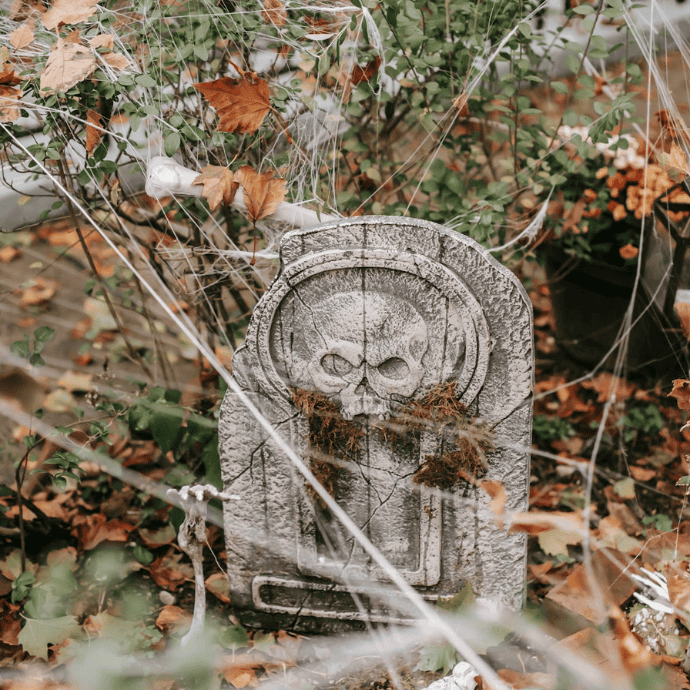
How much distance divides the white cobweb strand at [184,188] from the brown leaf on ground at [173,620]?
126cm

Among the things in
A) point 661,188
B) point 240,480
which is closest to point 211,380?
point 240,480

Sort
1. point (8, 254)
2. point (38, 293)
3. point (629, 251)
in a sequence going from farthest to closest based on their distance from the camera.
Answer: point (8, 254)
point (38, 293)
point (629, 251)

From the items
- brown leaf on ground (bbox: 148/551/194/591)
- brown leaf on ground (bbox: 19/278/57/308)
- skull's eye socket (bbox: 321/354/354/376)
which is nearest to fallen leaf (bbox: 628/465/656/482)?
skull's eye socket (bbox: 321/354/354/376)

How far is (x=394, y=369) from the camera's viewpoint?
1.76 meters

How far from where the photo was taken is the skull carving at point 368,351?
1.69 metres

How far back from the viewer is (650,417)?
270 cm

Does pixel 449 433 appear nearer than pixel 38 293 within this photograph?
Yes

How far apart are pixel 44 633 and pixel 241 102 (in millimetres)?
1626

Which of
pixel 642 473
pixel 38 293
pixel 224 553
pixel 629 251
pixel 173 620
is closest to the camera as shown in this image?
pixel 173 620

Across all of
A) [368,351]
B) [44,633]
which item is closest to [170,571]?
[44,633]

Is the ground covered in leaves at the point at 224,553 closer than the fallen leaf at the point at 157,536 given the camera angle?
Yes

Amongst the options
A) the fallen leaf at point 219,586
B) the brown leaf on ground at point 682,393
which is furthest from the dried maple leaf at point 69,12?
the brown leaf on ground at point 682,393

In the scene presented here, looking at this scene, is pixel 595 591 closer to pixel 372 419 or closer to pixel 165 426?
pixel 372 419

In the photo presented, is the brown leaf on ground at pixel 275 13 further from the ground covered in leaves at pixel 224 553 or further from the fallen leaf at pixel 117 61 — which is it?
the ground covered in leaves at pixel 224 553
